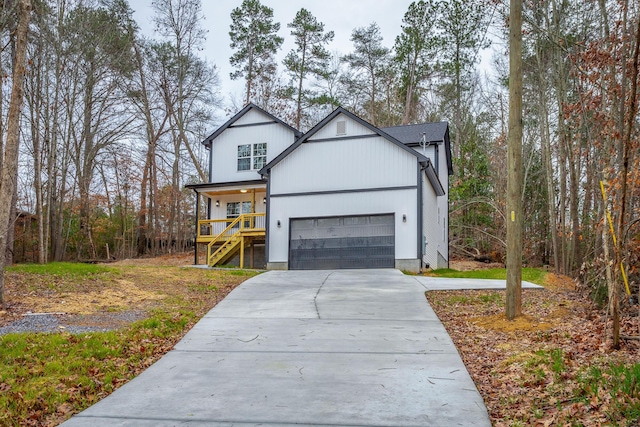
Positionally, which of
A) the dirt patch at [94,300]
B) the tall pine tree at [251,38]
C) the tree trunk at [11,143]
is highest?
the tall pine tree at [251,38]

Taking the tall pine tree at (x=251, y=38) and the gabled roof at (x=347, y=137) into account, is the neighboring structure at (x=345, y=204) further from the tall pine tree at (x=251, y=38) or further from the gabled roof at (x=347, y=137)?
the tall pine tree at (x=251, y=38)

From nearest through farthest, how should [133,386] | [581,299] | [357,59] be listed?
[133,386], [581,299], [357,59]

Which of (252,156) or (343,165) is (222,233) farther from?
(343,165)

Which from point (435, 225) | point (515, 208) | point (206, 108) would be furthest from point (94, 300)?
point (206, 108)

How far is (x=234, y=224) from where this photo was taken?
22016 mm

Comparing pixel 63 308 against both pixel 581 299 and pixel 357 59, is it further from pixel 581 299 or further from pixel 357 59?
pixel 357 59

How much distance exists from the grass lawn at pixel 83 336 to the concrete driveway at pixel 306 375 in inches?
11.8

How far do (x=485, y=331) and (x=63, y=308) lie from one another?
7136mm

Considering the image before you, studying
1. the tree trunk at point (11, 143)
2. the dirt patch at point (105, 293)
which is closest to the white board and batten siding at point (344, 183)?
the dirt patch at point (105, 293)

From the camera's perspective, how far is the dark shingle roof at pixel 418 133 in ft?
74.1

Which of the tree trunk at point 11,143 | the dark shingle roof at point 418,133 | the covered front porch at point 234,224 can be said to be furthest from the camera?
the dark shingle roof at point 418,133

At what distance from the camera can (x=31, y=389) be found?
5.39 metres

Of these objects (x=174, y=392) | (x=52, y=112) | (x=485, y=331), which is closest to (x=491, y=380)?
(x=485, y=331)

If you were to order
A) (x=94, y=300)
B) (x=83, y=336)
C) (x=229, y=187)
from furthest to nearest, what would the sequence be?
(x=229, y=187)
(x=94, y=300)
(x=83, y=336)
